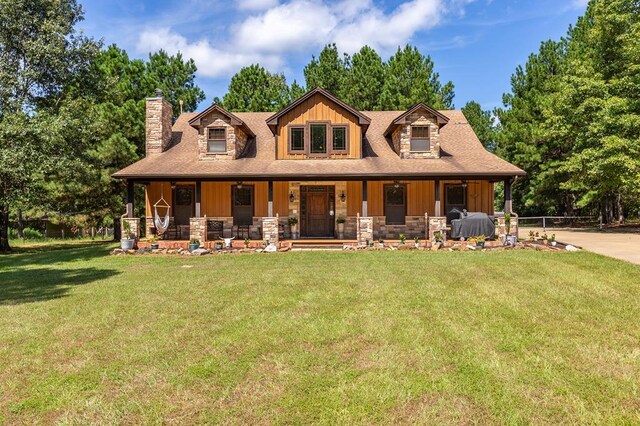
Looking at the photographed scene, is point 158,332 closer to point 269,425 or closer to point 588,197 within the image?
point 269,425

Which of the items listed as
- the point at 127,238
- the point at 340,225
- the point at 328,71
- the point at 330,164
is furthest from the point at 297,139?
the point at 328,71

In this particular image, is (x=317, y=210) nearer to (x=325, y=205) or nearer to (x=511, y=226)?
(x=325, y=205)

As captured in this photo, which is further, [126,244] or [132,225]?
[132,225]

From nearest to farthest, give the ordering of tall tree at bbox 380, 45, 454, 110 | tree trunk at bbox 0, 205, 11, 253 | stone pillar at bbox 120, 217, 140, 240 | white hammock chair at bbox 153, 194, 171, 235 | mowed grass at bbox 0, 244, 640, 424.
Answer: mowed grass at bbox 0, 244, 640, 424 → stone pillar at bbox 120, 217, 140, 240 → white hammock chair at bbox 153, 194, 171, 235 → tree trunk at bbox 0, 205, 11, 253 → tall tree at bbox 380, 45, 454, 110

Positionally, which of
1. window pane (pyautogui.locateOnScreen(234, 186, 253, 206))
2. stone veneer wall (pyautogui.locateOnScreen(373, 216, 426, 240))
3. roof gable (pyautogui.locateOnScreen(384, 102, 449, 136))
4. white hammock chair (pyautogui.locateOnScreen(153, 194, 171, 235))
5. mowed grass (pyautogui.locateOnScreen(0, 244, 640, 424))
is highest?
roof gable (pyautogui.locateOnScreen(384, 102, 449, 136))

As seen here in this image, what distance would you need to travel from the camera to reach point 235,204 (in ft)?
54.1

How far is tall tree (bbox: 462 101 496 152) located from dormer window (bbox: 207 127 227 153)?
35320mm

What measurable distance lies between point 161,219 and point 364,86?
19.1m

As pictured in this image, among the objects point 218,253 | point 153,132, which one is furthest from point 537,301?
point 153,132

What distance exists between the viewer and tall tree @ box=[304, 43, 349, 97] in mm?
30109

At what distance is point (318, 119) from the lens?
15.9 m

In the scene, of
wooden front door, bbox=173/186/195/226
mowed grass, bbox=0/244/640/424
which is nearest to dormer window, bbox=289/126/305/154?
wooden front door, bbox=173/186/195/226

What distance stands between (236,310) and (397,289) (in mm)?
3195

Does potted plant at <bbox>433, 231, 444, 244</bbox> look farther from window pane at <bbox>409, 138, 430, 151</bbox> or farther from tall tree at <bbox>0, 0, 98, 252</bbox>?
tall tree at <bbox>0, 0, 98, 252</bbox>
